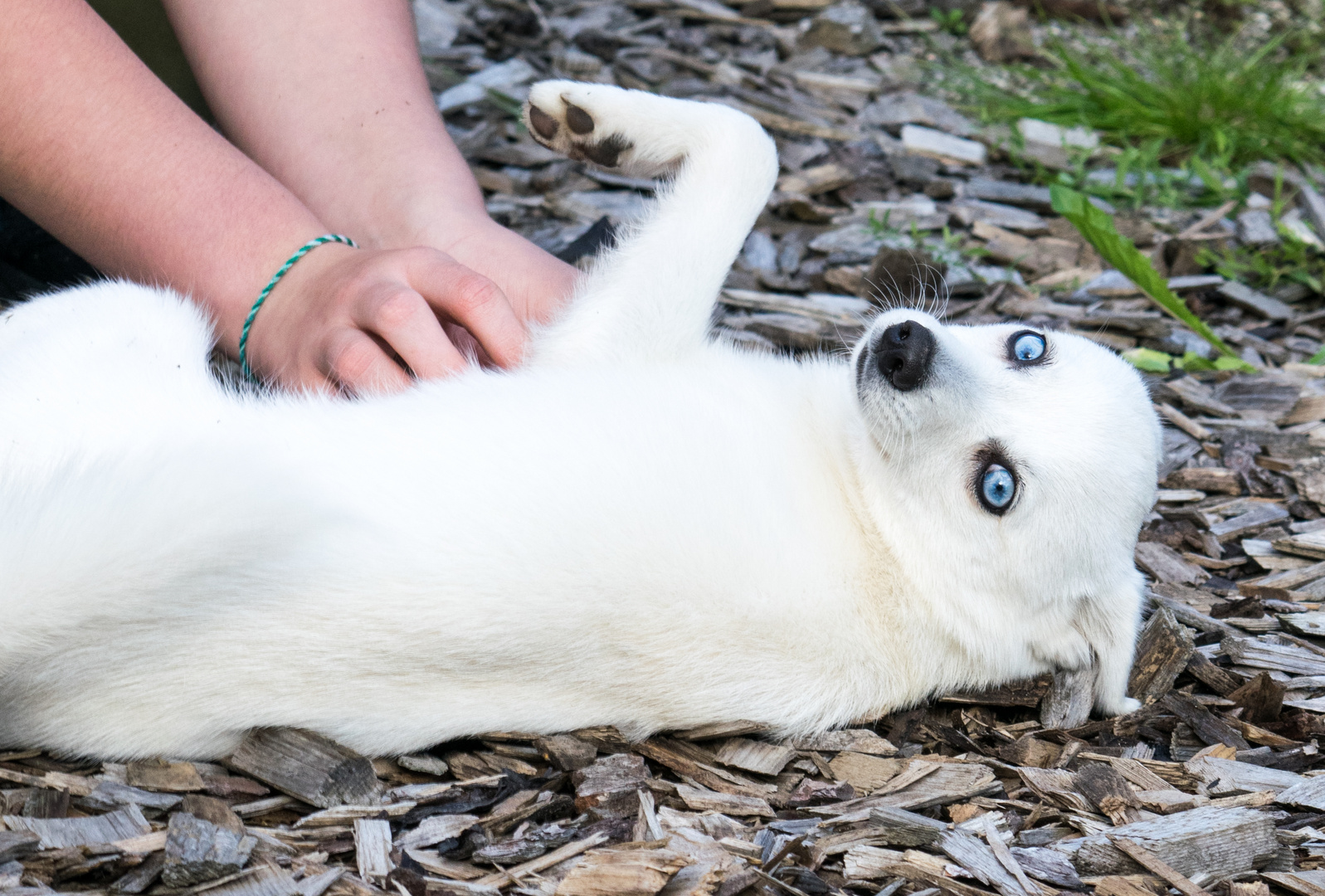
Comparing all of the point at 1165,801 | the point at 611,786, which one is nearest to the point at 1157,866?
the point at 1165,801

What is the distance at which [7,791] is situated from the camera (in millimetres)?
2170

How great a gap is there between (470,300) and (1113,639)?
1.79 meters

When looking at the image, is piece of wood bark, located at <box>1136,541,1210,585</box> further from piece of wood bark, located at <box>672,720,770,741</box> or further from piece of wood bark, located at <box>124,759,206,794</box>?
piece of wood bark, located at <box>124,759,206,794</box>

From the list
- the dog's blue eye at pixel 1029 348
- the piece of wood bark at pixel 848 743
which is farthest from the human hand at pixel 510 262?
the piece of wood bark at pixel 848 743

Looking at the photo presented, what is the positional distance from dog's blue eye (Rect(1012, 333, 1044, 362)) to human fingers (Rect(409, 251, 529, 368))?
1.29 metres

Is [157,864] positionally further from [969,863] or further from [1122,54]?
[1122,54]

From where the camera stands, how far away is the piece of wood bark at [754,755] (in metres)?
2.55

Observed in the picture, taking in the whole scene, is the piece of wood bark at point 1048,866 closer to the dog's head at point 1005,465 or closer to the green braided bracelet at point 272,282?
the dog's head at point 1005,465

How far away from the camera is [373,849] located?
7.07 ft

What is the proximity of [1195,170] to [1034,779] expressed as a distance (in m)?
4.04

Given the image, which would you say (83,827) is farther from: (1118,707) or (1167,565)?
(1167,565)

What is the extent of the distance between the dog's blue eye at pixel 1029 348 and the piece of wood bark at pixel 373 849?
6.28 ft

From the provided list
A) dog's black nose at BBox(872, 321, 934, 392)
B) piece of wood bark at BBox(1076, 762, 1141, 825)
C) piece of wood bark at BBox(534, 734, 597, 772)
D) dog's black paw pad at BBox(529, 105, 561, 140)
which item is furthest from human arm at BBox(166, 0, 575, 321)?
piece of wood bark at BBox(1076, 762, 1141, 825)

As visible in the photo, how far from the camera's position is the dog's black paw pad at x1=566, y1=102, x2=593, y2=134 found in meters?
3.29
